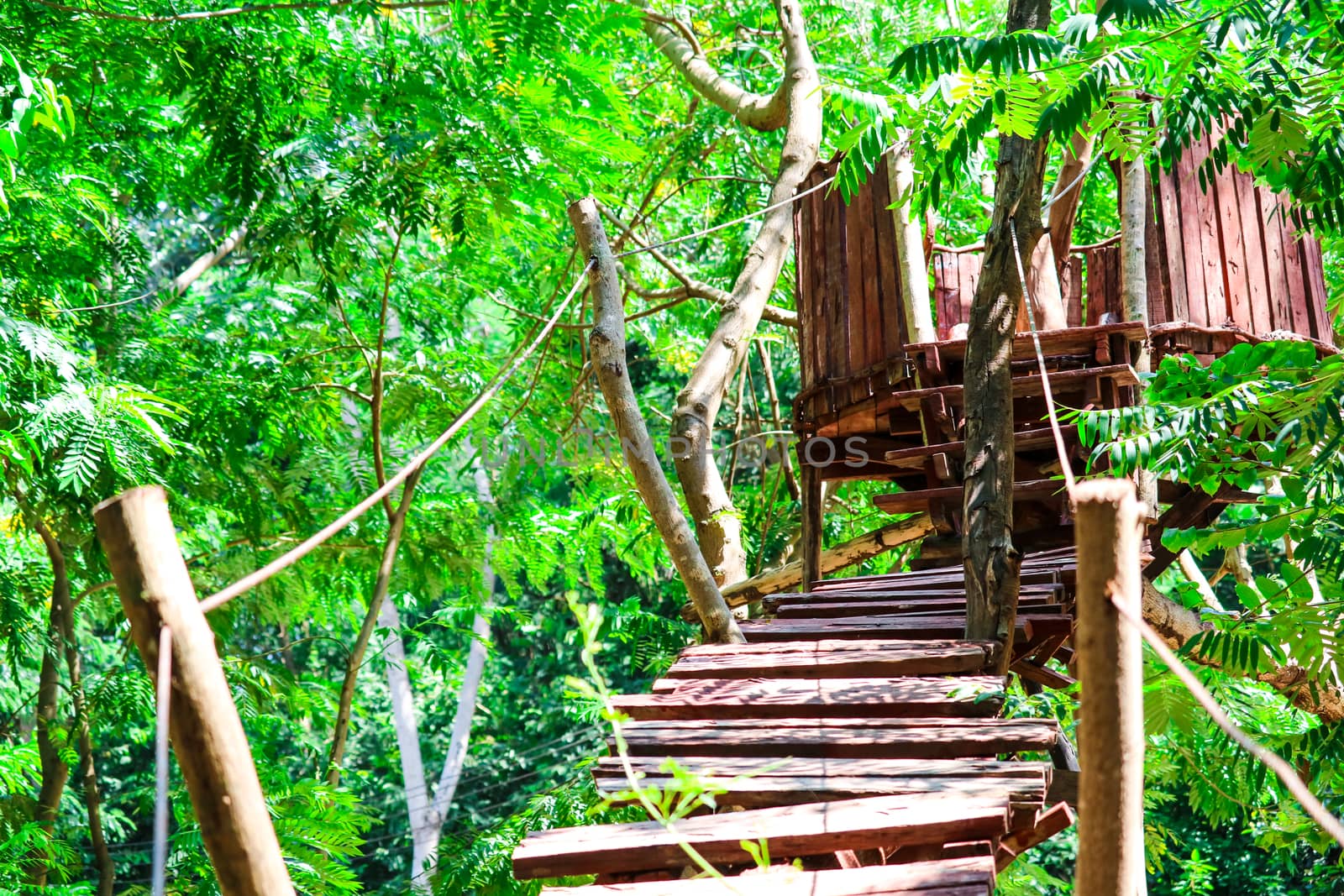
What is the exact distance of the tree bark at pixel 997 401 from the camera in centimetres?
399

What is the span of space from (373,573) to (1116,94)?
5.75 metres

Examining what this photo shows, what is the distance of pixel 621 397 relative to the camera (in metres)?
4.72

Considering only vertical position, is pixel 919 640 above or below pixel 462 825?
above

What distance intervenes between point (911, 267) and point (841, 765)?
309 cm

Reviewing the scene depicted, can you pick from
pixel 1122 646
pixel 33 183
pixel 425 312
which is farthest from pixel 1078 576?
pixel 425 312

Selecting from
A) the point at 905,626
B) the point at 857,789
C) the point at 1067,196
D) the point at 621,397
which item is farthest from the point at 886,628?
the point at 1067,196

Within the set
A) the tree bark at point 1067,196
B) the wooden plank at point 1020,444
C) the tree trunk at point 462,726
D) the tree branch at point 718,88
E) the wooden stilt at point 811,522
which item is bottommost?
the tree trunk at point 462,726

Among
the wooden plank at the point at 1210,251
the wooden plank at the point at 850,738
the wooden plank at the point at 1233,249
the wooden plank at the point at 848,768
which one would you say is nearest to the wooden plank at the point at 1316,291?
the wooden plank at the point at 1233,249

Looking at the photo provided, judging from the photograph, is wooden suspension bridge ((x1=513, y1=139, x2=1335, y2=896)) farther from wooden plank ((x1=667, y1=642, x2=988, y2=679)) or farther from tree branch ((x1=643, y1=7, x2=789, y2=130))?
tree branch ((x1=643, y1=7, x2=789, y2=130))

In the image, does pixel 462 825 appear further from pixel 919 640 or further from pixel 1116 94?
pixel 1116 94

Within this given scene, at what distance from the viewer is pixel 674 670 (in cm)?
402

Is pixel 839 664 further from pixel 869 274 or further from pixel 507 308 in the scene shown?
pixel 507 308

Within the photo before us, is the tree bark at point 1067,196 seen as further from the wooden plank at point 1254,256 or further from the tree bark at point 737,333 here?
the tree bark at point 737,333

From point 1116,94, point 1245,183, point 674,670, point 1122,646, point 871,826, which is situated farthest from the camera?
point 1245,183
